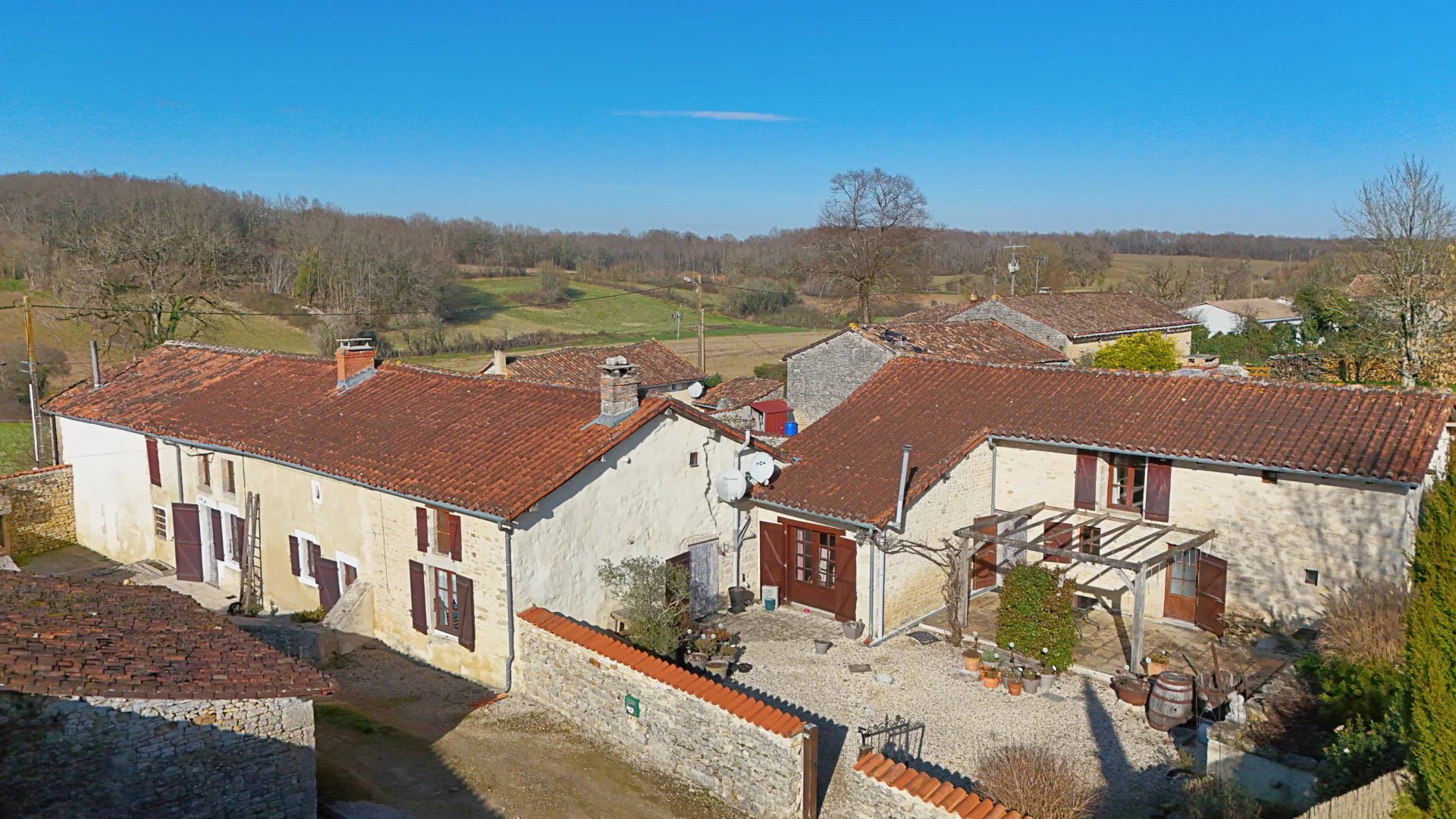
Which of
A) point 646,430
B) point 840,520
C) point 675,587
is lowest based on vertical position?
point 675,587

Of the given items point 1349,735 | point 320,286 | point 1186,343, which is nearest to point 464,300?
point 320,286

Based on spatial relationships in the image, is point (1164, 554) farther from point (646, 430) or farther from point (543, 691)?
point (543, 691)

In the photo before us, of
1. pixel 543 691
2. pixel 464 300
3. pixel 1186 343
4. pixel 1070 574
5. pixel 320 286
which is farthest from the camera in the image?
pixel 464 300

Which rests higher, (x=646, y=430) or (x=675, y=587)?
(x=646, y=430)

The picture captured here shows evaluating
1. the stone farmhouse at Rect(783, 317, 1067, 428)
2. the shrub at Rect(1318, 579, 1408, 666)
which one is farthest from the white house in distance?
the shrub at Rect(1318, 579, 1408, 666)

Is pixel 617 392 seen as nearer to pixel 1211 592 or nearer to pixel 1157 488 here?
pixel 1157 488

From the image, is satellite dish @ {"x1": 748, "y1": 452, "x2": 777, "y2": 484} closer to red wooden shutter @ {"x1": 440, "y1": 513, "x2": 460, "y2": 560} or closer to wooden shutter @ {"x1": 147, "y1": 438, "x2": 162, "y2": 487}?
red wooden shutter @ {"x1": 440, "y1": 513, "x2": 460, "y2": 560}

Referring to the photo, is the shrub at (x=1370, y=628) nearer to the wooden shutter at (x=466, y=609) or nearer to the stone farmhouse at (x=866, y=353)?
the wooden shutter at (x=466, y=609)

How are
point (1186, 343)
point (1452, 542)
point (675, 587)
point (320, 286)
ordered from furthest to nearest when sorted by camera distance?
point (320, 286)
point (1186, 343)
point (675, 587)
point (1452, 542)
